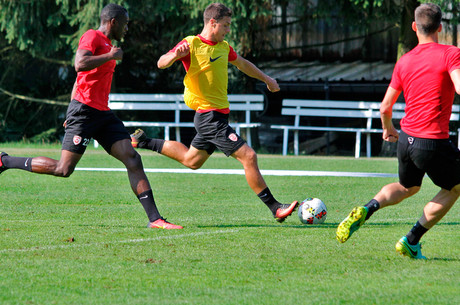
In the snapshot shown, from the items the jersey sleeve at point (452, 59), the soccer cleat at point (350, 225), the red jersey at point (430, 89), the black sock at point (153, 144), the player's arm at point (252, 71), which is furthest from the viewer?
the black sock at point (153, 144)

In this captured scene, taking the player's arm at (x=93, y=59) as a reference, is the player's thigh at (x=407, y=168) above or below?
below

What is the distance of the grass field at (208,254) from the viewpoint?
4.70m

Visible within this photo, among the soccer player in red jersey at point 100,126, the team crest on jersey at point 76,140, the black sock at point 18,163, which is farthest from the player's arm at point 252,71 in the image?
the black sock at point 18,163

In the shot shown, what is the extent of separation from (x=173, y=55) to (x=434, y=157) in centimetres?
294

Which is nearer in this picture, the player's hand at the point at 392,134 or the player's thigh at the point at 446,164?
the player's thigh at the point at 446,164

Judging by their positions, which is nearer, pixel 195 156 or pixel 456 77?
pixel 456 77

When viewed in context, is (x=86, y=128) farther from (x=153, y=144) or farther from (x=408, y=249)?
(x=408, y=249)

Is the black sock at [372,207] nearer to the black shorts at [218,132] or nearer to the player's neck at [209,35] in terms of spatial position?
the black shorts at [218,132]

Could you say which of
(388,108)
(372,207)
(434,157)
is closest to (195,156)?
(372,207)

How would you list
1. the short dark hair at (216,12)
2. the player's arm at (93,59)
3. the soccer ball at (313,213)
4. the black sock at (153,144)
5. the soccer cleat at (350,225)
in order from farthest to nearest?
1. the black sock at (153,144)
2. the short dark hair at (216,12)
3. the soccer ball at (313,213)
4. the player's arm at (93,59)
5. the soccer cleat at (350,225)

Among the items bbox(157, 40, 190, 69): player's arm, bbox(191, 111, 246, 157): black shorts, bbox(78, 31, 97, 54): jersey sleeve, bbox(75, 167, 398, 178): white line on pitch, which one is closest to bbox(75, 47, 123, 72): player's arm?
bbox(78, 31, 97, 54): jersey sleeve

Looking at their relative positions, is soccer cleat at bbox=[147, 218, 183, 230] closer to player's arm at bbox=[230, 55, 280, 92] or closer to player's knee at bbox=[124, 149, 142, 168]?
player's knee at bbox=[124, 149, 142, 168]

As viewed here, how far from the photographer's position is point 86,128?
7.59 m

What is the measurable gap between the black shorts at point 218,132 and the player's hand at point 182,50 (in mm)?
737
